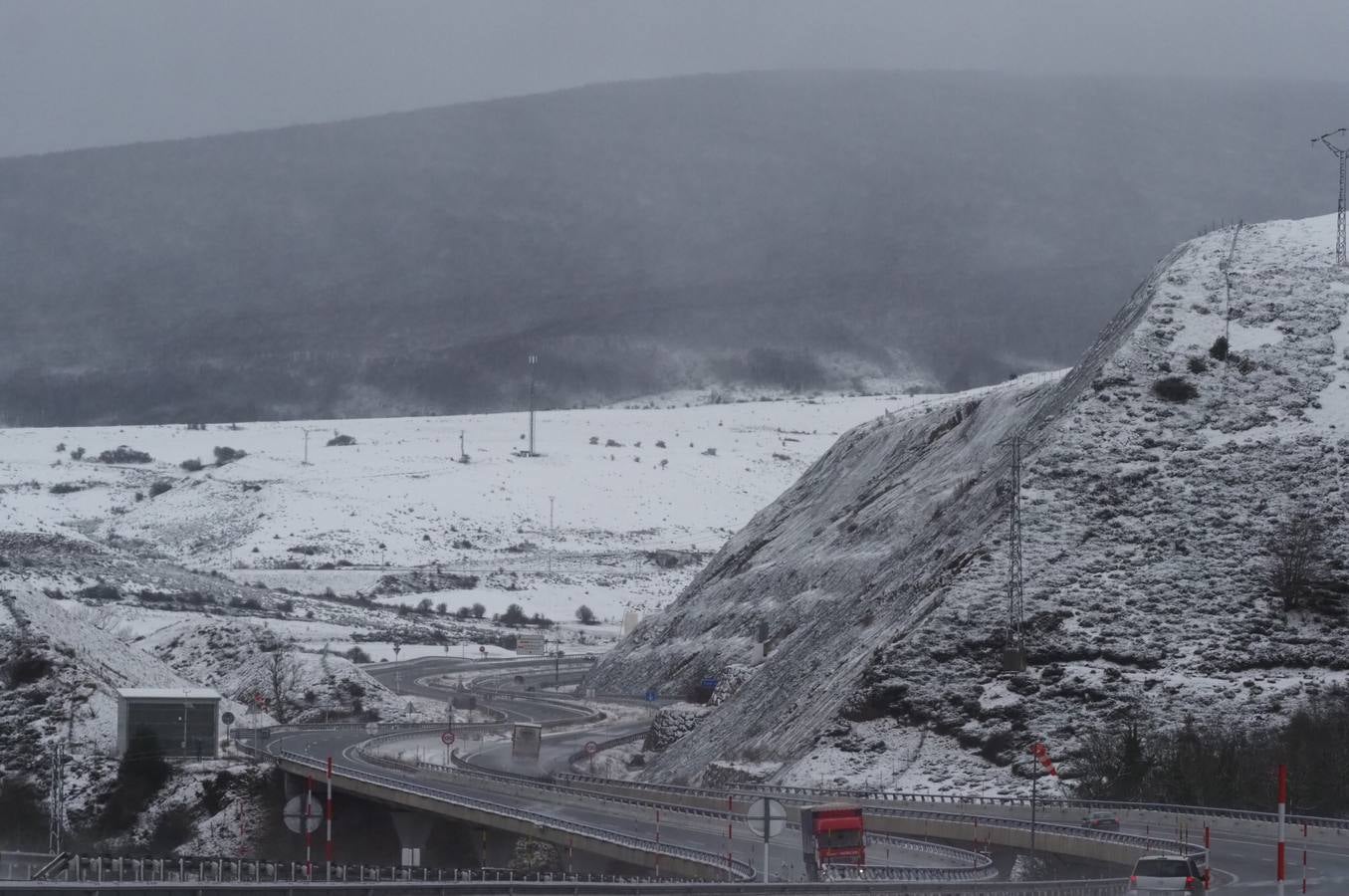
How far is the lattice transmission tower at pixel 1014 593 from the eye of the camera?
218ft

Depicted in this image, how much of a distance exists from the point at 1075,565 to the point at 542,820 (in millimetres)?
32400

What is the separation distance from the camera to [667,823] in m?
50.8

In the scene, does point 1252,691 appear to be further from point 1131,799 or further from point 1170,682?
point 1131,799

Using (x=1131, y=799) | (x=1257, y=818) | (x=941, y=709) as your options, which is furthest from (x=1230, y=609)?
(x=1257, y=818)

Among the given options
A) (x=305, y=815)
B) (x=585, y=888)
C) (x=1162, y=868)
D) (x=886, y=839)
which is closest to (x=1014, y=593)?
(x=886, y=839)

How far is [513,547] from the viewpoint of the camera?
18625cm

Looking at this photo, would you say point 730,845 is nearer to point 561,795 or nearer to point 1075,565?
point 561,795

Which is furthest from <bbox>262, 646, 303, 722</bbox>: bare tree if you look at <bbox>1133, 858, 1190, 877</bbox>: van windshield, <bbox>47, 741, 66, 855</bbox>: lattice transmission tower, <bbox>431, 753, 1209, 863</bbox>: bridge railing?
<bbox>1133, 858, 1190, 877</bbox>: van windshield

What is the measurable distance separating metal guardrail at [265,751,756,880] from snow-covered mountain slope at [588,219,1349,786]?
1359cm

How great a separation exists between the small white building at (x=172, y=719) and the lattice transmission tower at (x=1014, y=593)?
28.7 metres

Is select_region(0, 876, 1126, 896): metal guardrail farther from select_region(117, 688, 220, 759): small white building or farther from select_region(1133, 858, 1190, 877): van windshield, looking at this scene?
select_region(117, 688, 220, 759): small white building

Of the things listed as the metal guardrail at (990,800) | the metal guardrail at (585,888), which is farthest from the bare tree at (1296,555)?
the metal guardrail at (585,888)

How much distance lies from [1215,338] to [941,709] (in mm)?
29902

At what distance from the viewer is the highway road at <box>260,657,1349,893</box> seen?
3750cm
